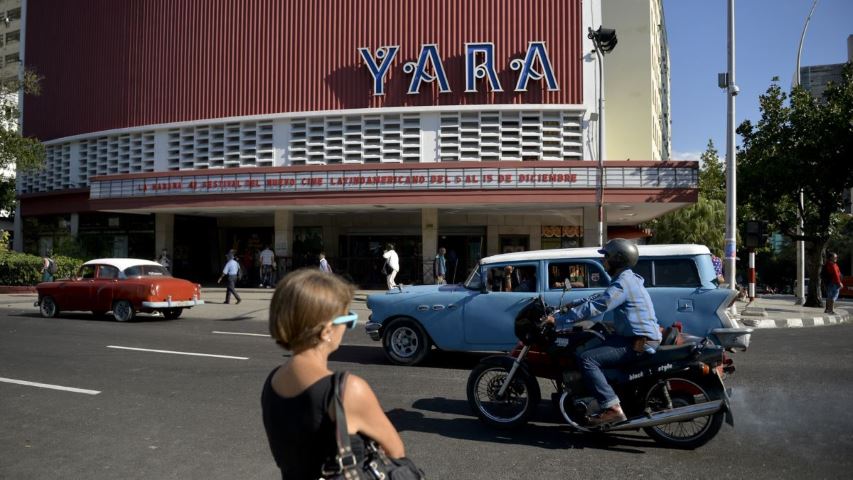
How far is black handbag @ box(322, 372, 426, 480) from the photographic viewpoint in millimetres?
1859

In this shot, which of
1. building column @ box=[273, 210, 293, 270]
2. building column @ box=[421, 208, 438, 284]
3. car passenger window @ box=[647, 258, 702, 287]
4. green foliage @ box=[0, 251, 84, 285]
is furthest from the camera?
building column @ box=[273, 210, 293, 270]

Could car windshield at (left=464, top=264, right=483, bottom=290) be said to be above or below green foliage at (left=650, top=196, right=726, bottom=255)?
below

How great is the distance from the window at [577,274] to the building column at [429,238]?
14.9 m

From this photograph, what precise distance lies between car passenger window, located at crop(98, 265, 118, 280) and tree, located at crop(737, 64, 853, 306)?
63.6 feet

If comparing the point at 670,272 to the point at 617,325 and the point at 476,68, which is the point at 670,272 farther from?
the point at 476,68

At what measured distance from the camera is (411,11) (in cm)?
2392

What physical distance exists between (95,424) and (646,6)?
1140 inches

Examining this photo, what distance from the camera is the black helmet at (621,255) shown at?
5.10 metres

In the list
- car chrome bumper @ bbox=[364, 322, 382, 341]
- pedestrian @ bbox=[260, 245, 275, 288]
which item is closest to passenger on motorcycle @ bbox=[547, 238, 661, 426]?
car chrome bumper @ bbox=[364, 322, 382, 341]

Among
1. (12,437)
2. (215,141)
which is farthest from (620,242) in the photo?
(215,141)

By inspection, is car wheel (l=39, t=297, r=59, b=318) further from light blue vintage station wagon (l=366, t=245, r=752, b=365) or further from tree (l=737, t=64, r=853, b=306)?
tree (l=737, t=64, r=853, b=306)

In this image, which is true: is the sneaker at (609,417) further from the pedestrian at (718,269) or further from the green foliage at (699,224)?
the green foliage at (699,224)

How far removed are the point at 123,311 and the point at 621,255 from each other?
13180mm

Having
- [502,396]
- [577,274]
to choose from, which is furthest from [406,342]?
[502,396]
